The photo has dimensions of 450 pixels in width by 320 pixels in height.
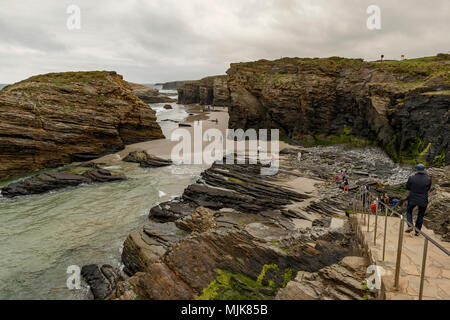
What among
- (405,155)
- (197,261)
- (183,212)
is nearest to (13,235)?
(183,212)

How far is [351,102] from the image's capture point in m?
35.4

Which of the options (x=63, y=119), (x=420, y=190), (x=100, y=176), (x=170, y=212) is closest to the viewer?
(x=420, y=190)

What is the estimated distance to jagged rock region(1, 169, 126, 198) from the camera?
2270 centimetres

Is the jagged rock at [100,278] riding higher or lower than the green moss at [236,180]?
lower

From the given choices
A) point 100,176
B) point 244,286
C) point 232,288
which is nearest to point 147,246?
point 232,288

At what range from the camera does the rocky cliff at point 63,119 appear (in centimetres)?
2789

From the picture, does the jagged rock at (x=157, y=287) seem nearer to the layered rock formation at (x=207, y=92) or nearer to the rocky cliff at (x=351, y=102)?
the rocky cliff at (x=351, y=102)

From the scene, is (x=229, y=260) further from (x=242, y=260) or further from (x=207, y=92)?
(x=207, y=92)

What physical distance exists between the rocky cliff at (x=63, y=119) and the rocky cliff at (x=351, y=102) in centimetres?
1881

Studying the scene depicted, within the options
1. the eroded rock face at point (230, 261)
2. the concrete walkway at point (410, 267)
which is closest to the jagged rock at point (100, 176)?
the eroded rock face at point (230, 261)

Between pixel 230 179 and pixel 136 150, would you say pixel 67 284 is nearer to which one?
pixel 230 179

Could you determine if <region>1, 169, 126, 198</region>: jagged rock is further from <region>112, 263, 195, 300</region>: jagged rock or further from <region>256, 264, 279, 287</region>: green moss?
<region>256, 264, 279, 287</region>: green moss

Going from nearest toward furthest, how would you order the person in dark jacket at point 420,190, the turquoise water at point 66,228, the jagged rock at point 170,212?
the person in dark jacket at point 420,190 < the turquoise water at point 66,228 < the jagged rock at point 170,212

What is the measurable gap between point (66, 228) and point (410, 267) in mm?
18826
